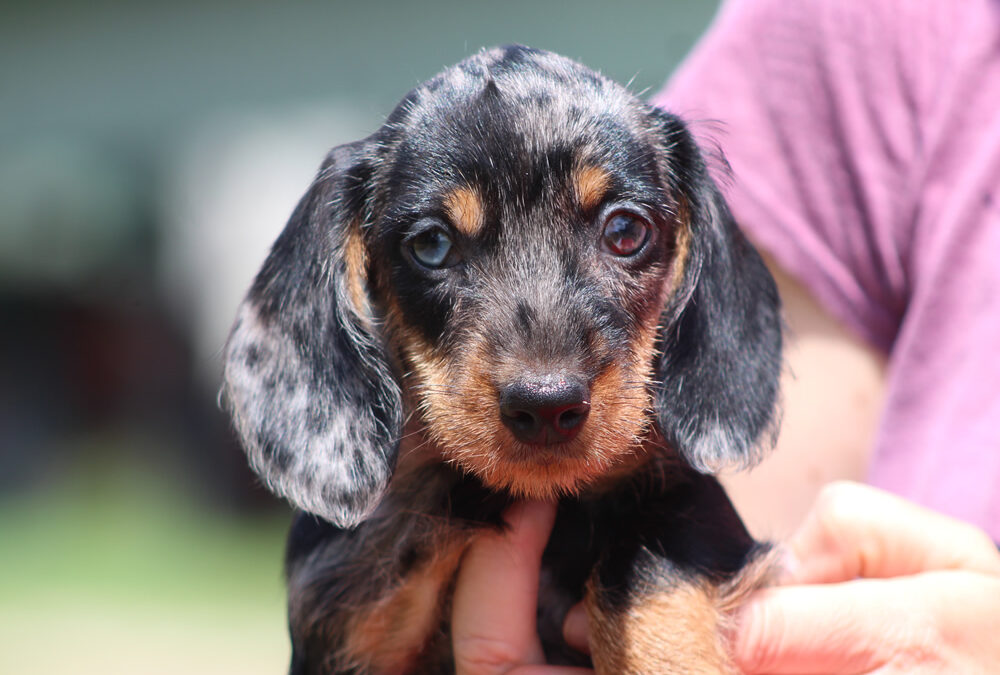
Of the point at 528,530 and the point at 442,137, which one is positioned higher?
the point at 442,137

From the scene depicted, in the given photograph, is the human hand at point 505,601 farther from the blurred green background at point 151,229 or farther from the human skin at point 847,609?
the blurred green background at point 151,229

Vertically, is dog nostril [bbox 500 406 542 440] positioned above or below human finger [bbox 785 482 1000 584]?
above

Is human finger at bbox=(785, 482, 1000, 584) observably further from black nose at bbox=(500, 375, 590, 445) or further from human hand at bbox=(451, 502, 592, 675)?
black nose at bbox=(500, 375, 590, 445)

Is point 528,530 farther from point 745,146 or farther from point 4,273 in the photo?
point 4,273

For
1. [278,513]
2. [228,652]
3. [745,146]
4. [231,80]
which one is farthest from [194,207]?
[745,146]

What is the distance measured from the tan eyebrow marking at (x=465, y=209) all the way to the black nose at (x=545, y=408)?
0.38 m

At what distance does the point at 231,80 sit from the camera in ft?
33.8

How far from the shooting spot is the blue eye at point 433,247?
2.13 m

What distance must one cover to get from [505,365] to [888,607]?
1002 millimetres

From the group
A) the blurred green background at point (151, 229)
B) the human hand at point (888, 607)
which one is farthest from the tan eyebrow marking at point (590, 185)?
the blurred green background at point (151, 229)

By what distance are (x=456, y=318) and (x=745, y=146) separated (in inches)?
48.1

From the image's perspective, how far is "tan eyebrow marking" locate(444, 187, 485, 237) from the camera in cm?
208

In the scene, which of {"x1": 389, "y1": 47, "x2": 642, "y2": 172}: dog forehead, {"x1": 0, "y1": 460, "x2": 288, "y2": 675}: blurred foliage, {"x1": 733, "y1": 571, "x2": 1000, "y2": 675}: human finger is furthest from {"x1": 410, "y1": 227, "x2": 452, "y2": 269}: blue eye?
{"x1": 0, "y1": 460, "x2": 288, "y2": 675}: blurred foliage

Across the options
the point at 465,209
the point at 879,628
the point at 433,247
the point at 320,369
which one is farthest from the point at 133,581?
the point at 879,628
